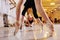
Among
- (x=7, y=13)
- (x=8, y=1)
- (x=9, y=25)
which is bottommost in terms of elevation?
(x=9, y=25)

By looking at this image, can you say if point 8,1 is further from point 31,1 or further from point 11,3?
point 31,1

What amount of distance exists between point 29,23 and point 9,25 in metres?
0.36

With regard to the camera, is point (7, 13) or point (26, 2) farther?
point (7, 13)

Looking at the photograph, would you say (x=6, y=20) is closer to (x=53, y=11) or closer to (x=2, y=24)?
(x=2, y=24)

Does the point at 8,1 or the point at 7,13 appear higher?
the point at 8,1

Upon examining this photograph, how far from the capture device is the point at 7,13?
291 centimetres

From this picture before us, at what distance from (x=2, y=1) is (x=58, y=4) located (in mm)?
946

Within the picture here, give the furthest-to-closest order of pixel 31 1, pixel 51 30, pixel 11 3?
pixel 11 3, pixel 31 1, pixel 51 30

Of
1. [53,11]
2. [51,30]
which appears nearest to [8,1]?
[53,11]

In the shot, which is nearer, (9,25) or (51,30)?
(51,30)

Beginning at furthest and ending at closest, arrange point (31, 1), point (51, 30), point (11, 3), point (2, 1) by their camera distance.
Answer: point (2, 1)
point (11, 3)
point (31, 1)
point (51, 30)

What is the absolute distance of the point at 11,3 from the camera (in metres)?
2.72

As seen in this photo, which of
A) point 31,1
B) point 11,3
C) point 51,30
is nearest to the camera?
point 51,30

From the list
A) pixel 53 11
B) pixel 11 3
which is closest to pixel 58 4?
pixel 53 11
